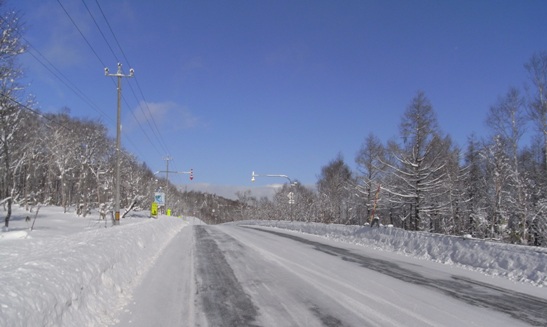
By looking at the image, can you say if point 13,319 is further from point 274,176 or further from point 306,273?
point 274,176

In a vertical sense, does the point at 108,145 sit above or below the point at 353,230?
above

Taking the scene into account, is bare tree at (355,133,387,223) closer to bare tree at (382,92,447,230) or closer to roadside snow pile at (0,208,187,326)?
bare tree at (382,92,447,230)

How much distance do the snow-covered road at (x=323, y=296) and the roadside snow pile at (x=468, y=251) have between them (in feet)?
2.69

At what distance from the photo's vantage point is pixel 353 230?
24.0 meters

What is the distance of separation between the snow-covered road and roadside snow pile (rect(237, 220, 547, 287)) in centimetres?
82

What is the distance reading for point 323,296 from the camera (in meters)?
8.31

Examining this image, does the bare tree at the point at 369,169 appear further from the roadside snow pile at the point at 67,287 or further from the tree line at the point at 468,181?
the roadside snow pile at the point at 67,287

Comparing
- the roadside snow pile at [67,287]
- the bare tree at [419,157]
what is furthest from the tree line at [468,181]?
the roadside snow pile at [67,287]

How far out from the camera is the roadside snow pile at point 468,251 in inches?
441

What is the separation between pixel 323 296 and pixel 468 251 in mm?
7904

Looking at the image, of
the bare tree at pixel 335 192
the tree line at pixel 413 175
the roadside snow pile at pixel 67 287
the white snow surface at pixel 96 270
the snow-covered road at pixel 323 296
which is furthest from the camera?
the bare tree at pixel 335 192

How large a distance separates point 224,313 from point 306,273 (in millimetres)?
4517

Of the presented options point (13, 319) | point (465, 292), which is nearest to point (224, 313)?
point (13, 319)

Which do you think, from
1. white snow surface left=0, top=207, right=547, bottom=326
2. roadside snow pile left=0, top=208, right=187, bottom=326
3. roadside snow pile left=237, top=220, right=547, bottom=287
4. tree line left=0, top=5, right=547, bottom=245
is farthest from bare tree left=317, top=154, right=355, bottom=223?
roadside snow pile left=0, top=208, right=187, bottom=326
